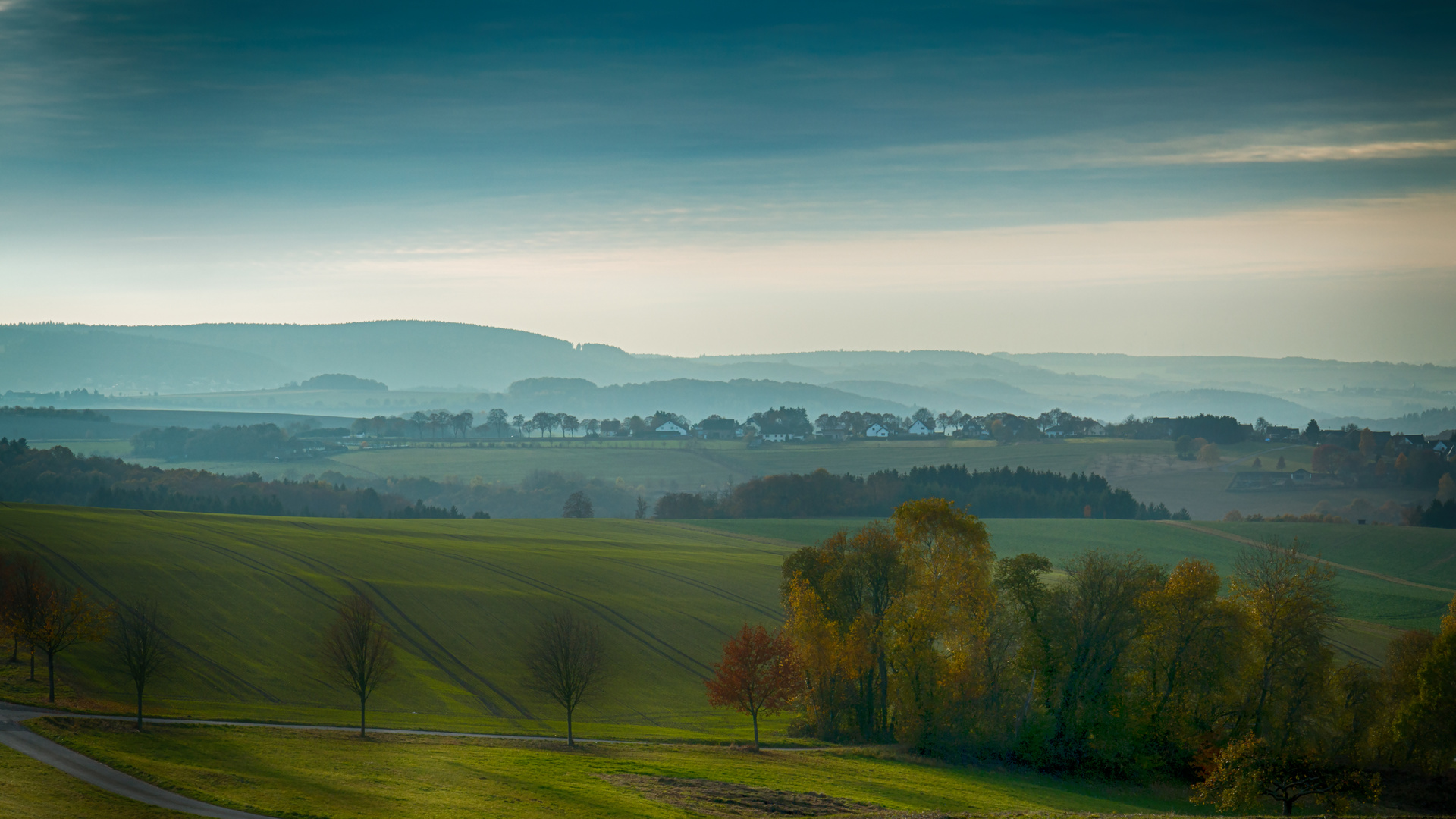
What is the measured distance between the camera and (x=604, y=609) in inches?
2537

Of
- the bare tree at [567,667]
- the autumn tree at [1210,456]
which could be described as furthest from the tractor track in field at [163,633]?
the autumn tree at [1210,456]

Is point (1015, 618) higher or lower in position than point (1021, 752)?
higher

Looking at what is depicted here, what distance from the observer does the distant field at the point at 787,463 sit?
472 ft

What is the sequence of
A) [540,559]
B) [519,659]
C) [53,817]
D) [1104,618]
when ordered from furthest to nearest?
1. [540,559]
2. [519,659]
3. [1104,618]
4. [53,817]

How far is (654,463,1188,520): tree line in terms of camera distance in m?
124

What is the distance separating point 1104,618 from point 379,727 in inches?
1288

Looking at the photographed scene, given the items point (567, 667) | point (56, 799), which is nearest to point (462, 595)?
point (567, 667)

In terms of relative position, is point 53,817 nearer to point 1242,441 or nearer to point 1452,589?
point 1452,589

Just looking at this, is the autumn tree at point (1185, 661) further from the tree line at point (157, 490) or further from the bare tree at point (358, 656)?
the tree line at point (157, 490)

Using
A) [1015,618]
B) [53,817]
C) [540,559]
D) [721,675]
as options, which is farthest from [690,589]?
[53,817]

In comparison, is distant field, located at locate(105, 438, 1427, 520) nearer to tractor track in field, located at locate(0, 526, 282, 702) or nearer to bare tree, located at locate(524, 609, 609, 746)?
tractor track in field, located at locate(0, 526, 282, 702)

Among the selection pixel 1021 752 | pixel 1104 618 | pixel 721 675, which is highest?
pixel 1104 618

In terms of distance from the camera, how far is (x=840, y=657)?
4597cm

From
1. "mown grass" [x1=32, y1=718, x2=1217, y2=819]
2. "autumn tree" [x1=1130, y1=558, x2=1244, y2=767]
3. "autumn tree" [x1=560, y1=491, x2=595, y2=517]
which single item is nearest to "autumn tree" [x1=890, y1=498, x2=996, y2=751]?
"mown grass" [x1=32, y1=718, x2=1217, y2=819]
